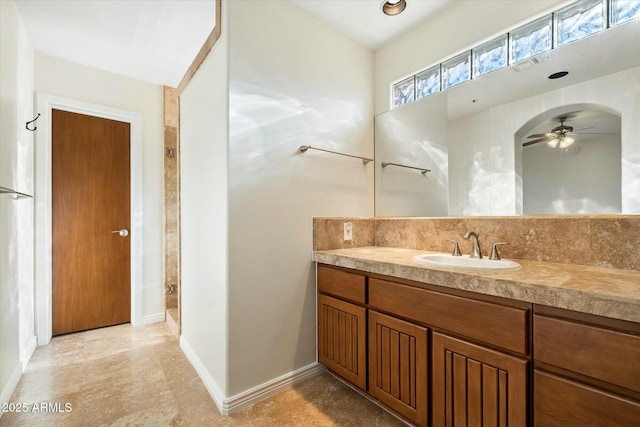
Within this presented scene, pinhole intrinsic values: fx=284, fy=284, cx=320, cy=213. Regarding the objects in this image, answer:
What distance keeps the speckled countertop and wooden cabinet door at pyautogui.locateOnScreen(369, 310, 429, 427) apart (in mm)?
267

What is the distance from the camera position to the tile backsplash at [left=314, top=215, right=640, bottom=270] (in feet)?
4.23

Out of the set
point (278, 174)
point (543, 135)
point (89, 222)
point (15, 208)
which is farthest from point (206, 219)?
point (543, 135)

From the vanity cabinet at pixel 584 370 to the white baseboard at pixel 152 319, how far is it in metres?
3.13

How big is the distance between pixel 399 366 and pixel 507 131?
1.45 meters

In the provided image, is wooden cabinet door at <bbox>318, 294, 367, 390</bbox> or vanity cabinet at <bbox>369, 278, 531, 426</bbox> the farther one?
wooden cabinet door at <bbox>318, 294, 367, 390</bbox>

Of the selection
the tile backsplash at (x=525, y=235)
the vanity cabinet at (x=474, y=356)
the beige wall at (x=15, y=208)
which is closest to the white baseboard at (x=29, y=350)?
the beige wall at (x=15, y=208)

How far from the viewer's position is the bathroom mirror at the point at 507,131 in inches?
51.1

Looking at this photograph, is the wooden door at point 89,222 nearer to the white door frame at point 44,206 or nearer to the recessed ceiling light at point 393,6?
the white door frame at point 44,206

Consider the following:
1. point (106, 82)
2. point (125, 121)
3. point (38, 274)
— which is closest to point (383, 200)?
point (125, 121)

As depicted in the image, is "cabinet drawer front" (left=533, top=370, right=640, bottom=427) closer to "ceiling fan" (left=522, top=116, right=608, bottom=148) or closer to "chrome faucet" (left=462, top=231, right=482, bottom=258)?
"chrome faucet" (left=462, top=231, right=482, bottom=258)

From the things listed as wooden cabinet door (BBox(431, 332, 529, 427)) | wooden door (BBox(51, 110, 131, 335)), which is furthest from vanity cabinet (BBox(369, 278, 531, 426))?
wooden door (BBox(51, 110, 131, 335))

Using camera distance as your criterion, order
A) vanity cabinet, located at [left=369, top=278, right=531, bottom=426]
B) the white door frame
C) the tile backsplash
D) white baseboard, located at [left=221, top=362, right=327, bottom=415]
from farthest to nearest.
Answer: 1. the white door frame
2. white baseboard, located at [left=221, top=362, right=327, bottom=415]
3. the tile backsplash
4. vanity cabinet, located at [left=369, top=278, right=531, bottom=426]

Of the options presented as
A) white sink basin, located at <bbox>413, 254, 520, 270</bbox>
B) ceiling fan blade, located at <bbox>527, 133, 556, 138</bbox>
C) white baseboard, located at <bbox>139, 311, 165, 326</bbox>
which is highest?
ceiling fan blade, located at <bbox>527, 133, 556, 138</bbox>

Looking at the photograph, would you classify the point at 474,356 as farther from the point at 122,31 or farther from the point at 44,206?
the point at 44,206
